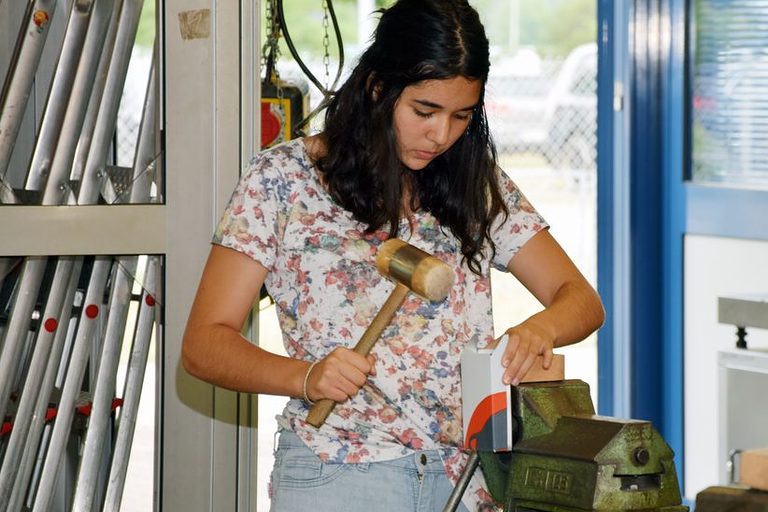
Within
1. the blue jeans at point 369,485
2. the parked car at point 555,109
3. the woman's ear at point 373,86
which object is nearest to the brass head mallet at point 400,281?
the blue jeans at point 369,485

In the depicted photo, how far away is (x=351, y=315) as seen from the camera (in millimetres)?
1627

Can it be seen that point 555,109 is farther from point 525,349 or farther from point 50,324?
point 525,349

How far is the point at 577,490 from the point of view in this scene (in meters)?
1.31

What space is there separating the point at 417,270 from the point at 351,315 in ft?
0.65

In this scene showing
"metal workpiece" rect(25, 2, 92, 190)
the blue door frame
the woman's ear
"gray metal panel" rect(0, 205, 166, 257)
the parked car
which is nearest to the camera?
the woman's ear

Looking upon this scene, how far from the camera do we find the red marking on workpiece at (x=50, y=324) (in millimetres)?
2160

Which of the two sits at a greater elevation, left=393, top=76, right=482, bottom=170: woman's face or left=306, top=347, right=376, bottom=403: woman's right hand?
left=393, top=76, right=482, bottom=170: woman's face

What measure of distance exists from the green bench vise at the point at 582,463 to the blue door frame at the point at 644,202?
2.63 metres

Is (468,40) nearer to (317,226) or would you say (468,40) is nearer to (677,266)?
(317,226)

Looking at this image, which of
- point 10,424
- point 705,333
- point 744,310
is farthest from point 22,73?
point 705,333

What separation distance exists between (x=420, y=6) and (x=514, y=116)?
5.56m

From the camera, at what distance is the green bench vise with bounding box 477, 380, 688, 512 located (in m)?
1.30

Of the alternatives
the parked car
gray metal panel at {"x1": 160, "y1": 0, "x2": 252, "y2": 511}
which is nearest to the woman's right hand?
gray metal panel at {"x1": 160, "y1": 0, "x2": 252, "y2": 511}

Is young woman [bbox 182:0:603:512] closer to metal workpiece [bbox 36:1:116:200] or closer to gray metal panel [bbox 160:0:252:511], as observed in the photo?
gray metal panel [bbox 160:0:252:511]
